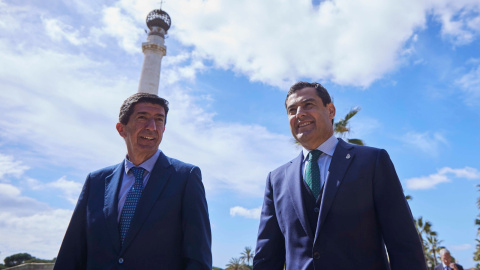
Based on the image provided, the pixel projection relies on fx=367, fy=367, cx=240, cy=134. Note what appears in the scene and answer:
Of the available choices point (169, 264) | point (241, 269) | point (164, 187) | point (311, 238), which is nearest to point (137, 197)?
point (164, 187)

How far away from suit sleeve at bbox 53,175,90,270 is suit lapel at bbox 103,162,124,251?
0.36m

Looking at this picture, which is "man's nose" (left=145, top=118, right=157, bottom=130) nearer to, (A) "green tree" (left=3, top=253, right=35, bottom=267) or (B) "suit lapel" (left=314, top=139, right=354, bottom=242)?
(B) "suit lapel" (left=314, top=139, right=354, bottom=242)

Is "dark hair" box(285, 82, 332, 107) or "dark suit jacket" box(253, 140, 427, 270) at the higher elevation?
"dark hair" box(285, 82, 332, 107)

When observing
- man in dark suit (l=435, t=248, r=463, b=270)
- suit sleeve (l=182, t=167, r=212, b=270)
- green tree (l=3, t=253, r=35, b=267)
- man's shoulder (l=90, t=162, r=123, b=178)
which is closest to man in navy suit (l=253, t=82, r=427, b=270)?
suit sleeve (l=182, t=167, r=212, b=270)

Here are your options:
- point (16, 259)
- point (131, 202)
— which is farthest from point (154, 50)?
point (16, 259)

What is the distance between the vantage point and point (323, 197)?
3.34 meters

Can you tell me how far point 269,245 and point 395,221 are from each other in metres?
1.28

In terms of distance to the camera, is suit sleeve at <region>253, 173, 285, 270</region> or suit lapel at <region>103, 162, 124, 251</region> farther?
suit sleeve at <region>253, 173, 285, 270</region>

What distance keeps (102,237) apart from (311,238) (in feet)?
6.35

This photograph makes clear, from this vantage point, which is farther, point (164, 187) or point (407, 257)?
point (164, 187)

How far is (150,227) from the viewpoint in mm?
3385

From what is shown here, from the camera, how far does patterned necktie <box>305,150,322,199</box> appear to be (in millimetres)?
3537

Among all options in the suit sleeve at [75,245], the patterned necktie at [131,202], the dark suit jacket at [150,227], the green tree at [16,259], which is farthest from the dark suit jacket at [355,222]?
the green tree at [16,259]

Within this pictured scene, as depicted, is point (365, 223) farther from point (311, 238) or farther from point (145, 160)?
point (145, 160)
